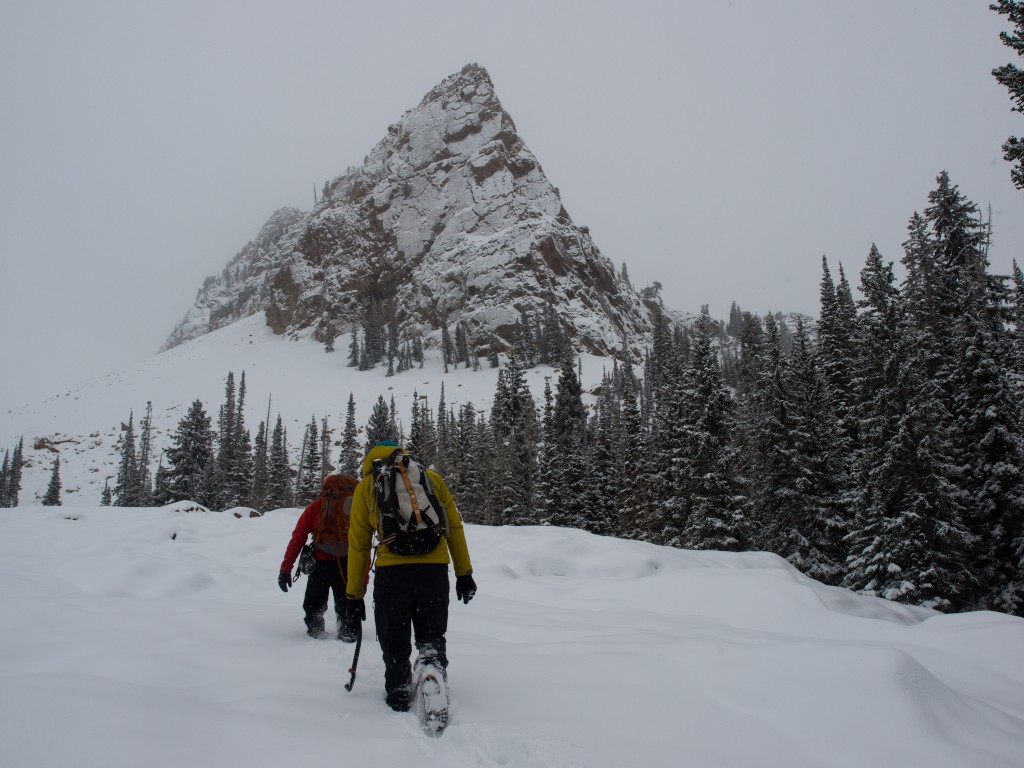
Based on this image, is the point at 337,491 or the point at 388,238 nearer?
the point at 337,491

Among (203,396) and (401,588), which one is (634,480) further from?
(203,396)

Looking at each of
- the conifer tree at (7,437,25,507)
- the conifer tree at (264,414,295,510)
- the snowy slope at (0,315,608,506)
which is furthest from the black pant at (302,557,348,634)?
the conifer tree at (7,437,25,507)

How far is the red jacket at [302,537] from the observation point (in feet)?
20.2

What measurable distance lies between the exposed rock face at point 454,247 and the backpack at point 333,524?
10262cm

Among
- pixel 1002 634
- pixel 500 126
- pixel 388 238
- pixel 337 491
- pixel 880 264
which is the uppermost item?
pixel 500 126

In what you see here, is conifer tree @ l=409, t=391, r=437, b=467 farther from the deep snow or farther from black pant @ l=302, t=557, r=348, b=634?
black pant @ l=302, t=557, r=348, b=634

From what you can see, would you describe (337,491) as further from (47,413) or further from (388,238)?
(388,238)

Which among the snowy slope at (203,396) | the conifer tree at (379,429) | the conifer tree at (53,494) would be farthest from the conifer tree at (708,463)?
the conifer tree at (53,494)

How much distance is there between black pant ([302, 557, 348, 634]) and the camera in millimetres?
6215

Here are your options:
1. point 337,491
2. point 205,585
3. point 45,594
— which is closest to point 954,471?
point 337,491

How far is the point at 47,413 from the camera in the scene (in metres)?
85.6

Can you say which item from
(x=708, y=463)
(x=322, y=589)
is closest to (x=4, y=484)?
(x=708, y=463)

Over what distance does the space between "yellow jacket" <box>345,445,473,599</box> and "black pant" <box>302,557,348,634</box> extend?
200 cm

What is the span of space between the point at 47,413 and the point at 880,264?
11051cm
